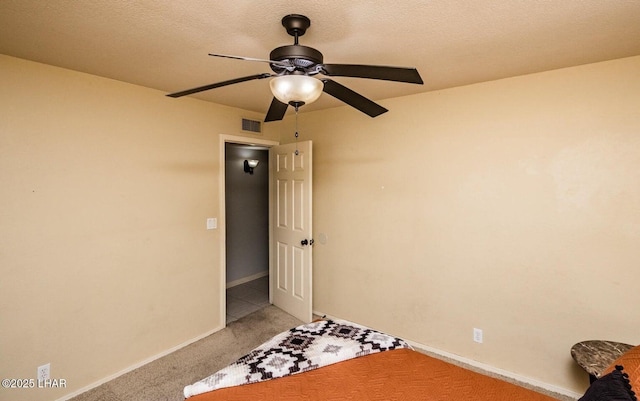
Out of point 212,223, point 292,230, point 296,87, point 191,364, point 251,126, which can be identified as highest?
point 251,126

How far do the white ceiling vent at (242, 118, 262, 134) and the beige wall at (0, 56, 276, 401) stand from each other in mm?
381

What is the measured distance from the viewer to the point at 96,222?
242cm

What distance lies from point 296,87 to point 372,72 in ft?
1.18

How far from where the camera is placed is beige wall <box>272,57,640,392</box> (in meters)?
2.12

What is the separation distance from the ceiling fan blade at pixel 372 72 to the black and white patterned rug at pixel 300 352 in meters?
1.53

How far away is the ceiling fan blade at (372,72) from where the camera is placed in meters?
1.32

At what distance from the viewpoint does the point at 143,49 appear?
192 centimetres

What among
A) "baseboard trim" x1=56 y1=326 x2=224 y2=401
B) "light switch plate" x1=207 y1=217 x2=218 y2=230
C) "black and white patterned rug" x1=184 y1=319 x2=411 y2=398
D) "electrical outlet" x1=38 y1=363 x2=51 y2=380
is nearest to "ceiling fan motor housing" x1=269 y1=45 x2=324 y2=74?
"black and white patterned rug" x1=184 y1=319 x2=411 y2=398

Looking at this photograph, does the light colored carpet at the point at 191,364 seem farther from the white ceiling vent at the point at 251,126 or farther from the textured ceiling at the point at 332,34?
the textured ceiling at the point at 332,34

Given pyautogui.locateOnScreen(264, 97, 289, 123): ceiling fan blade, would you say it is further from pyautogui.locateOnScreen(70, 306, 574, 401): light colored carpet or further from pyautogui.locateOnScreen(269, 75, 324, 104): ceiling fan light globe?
pyautogui.locateOnScreen(70, 306, 574, 401): light colored carpet

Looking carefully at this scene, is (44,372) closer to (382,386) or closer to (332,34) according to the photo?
(382,386)

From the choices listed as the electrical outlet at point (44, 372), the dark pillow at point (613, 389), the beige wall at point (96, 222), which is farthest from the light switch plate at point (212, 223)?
the dark pillow at point (613, 389)

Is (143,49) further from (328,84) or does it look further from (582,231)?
(582,231)

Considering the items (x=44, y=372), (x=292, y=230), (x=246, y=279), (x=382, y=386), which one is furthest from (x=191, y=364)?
(x=246, y=279)
